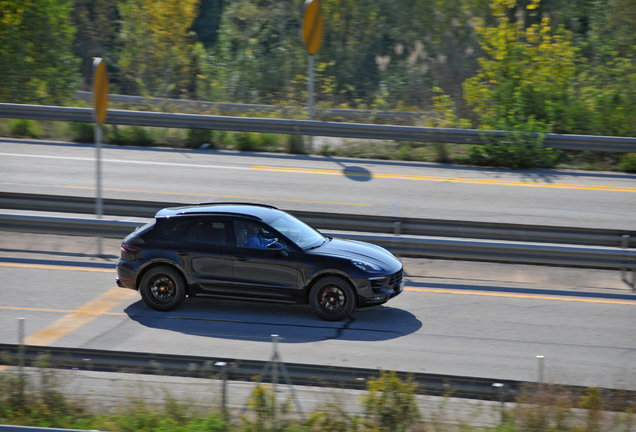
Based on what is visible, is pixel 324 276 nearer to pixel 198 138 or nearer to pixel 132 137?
pixel 198 138

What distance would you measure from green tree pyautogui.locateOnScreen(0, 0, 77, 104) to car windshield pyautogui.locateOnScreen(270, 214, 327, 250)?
15871mm

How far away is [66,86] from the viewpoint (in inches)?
944

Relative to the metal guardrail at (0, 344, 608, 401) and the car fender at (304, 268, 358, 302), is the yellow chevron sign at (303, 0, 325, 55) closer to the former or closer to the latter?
the car fender at (304, 268, 358, 302)

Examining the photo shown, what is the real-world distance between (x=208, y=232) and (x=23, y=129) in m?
12.8

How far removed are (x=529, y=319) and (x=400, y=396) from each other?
13.4ft

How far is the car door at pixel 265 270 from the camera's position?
9039 millimetres

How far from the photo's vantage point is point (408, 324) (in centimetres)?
886

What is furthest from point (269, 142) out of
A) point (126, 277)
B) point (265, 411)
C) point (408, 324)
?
point (265, 411)

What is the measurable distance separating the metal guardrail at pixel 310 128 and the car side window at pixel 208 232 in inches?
361

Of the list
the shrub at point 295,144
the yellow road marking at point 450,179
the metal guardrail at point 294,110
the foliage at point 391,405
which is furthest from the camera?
the metal guardrail at point 294,110

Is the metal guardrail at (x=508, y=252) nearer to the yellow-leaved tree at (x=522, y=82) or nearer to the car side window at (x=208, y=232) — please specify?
the car side window at (x=208, y=232)

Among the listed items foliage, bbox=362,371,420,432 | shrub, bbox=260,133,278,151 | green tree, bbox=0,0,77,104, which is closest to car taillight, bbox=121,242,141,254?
foliage, bbox=362,371,420,432

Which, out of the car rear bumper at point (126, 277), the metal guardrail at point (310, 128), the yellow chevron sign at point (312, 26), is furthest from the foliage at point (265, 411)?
the yellow chevron sign at point (312, 26)

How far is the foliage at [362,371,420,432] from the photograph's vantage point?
5480 mm
